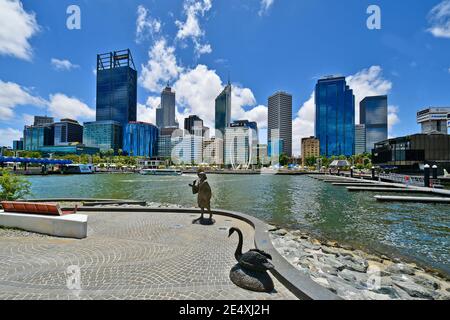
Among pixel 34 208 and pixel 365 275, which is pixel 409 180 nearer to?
pixel 365 275

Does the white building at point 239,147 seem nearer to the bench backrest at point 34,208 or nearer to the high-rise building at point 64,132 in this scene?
the high-rise building at point 64,132

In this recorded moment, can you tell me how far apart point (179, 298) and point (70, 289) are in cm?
242

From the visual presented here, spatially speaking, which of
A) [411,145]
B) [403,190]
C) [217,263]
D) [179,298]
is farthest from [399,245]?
[411,145]

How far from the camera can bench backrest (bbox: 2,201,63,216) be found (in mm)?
8844

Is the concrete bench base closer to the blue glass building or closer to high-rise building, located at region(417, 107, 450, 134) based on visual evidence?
high-rise building, located at region(417, 107, 450, 134)

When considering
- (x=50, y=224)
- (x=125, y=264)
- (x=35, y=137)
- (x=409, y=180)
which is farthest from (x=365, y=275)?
(x=35, y=137)

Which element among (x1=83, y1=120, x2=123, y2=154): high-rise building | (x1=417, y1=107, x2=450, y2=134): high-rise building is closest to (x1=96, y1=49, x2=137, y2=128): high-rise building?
(x1=83, y1=120, x2=123, y2=154): high-rise building

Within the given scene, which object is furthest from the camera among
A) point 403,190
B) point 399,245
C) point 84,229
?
point 403,190

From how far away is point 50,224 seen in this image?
8.48 m

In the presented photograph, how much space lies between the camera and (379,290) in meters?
5.66

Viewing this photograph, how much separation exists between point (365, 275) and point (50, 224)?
11742mm

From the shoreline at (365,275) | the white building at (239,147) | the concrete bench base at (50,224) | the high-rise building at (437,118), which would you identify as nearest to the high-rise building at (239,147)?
the white building at (239,147)

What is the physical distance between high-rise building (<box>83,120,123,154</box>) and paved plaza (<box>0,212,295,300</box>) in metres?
195
